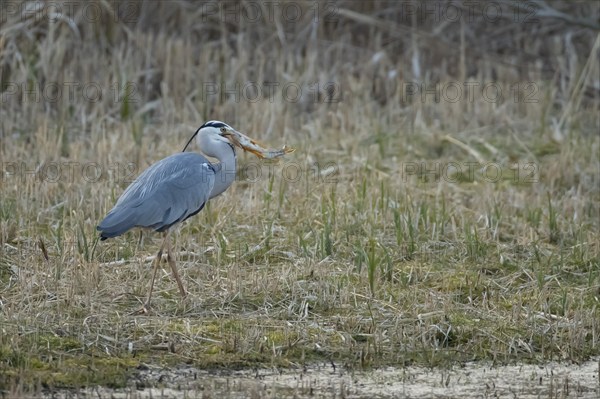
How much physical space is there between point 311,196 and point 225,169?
1619mm

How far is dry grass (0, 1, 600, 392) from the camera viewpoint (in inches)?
229

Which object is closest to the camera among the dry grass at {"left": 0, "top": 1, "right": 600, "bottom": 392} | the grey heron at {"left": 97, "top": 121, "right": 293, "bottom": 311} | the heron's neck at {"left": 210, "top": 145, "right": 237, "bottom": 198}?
the dry grass at {"left": 0, "top": 1, "right": 600, "bottom": 392}

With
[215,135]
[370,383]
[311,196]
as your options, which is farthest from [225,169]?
[370,383]

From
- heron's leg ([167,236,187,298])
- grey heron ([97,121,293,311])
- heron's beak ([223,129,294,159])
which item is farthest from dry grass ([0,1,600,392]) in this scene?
heron's beak ([223,129,294,159])

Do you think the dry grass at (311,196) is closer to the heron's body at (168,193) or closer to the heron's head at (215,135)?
the heron's body at (168,193)

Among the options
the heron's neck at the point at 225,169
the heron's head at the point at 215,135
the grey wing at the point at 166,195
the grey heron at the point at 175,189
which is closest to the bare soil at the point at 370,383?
the grey heron at the point at 175,189

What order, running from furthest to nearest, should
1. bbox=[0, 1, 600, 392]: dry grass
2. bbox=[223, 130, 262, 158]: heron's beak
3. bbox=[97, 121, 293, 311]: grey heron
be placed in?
bbox=[223, 130, 262, 158]: heron's beak < bbox=[97, 121, 293, 311]: grey heron < bbox=[0, 1, 600, 392]: dry grass

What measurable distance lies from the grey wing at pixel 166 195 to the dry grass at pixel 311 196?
0.39m

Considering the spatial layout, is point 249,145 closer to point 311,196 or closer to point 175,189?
point 175,189

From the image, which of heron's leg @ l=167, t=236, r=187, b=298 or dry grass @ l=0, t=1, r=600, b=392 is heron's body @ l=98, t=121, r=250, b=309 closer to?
heron's leg @ l=167, t=236, r=187, b=298

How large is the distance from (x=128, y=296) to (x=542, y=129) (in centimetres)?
548

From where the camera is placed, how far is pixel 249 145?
7.08m

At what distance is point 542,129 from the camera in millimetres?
10578

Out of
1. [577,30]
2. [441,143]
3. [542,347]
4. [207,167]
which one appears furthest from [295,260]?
[577,30]
